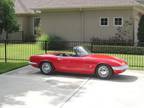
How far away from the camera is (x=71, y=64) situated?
1241 centimetres

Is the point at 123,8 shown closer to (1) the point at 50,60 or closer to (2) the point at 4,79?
(1) the point at 50,60

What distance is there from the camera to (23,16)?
3406cm

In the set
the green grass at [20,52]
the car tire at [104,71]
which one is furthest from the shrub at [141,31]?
the car tire at [104,71]

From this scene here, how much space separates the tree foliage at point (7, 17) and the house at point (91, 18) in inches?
136

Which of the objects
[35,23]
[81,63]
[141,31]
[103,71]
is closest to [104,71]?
[103,71]

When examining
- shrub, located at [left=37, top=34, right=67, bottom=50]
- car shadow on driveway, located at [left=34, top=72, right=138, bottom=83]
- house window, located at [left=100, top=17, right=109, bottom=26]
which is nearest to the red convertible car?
car shadow on driveway, located at [left=34, top=72, right=138, bottom=83]

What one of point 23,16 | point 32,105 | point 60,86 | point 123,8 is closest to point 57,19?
point 123,8

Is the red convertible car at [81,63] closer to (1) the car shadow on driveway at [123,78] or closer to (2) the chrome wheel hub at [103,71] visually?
(2) the chrome wheel hub at [103,71]

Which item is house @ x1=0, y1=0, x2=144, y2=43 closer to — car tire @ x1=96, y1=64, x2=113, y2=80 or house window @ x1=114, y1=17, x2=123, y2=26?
house window @ x1=114, y1=17, x2=123, y2=26

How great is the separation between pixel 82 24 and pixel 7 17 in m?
7.11

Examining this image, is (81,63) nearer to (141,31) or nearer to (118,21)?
(141,31)

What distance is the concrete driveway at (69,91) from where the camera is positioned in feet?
27.9

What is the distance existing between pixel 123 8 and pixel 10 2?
10.3 meters

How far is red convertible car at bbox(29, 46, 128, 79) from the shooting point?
11836 millimetres
